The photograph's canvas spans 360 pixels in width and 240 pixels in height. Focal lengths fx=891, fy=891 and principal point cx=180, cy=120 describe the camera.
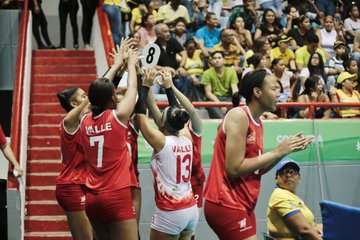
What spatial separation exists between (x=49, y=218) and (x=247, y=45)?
19.0ft

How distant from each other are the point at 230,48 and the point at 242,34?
107 centimetres

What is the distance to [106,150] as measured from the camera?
7402 mm

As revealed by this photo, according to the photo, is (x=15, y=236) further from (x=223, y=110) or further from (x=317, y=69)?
(x=317, y=69)

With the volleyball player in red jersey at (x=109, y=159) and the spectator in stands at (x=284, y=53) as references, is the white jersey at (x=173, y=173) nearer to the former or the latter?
the volleyball player in red jersey at (x=109, y=159)

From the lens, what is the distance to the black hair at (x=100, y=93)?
7.35 metres

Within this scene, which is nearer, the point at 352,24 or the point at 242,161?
the point at 242,161

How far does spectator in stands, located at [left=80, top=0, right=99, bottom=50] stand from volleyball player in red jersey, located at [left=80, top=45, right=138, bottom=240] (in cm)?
756

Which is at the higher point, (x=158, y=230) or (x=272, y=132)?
(x=272, y=132)

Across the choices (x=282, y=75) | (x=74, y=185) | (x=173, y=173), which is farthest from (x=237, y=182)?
(x=282, y=75)

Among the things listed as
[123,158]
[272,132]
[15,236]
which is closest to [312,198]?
[272,132]

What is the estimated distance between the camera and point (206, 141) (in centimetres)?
1188

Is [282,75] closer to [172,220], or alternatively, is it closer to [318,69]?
[318,69]

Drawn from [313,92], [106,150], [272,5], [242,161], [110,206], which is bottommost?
[110,206]

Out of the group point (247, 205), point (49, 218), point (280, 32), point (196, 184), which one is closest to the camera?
point (247, 205)
